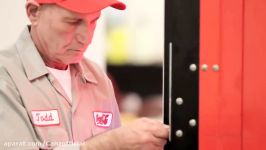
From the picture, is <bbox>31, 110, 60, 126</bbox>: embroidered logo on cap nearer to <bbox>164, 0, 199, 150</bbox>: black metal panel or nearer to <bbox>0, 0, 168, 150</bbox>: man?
<bbox>0, 0, 168, 150</bbox>: man

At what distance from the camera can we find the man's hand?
34.7 inches

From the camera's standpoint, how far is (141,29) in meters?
1.22

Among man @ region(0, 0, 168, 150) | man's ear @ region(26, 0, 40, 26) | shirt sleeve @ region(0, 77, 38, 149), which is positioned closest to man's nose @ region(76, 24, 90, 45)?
man @ region(0, 0, 168, 150)

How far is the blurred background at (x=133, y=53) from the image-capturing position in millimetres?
1201

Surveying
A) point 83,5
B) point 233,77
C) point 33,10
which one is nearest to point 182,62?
point 233,77

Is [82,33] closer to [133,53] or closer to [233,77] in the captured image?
[133,53]

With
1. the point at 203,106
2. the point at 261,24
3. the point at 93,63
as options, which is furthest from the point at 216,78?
the point at 93,63

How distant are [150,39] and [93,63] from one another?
0.68ft

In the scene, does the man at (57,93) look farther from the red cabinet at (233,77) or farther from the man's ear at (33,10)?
the red cabinet at (233,77)

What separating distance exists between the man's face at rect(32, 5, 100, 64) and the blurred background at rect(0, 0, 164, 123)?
0.20m

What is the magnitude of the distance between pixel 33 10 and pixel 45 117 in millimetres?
298

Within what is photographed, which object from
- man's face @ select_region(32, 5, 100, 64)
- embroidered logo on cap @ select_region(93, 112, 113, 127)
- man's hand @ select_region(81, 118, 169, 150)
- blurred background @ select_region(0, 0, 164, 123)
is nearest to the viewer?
man's hand @ select_region(81, 118, 169, 150)

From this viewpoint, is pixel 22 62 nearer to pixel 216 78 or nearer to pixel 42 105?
pixel 42 105

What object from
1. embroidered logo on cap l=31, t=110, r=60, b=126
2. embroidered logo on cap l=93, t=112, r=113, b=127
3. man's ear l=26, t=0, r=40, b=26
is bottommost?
embroidered logo on cap l=93, t=112, r=113, b=127
